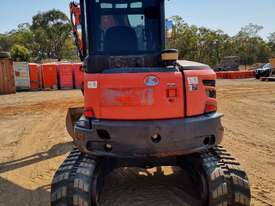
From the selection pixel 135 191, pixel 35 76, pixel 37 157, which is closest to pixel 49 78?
pixel 35 76

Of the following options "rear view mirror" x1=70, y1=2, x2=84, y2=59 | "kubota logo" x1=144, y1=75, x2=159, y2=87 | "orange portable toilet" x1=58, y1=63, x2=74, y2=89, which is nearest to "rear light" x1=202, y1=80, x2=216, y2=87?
"kubota logo" x1=144, y1=75, x2=159, y2=87

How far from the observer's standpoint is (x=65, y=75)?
2628 centimetres

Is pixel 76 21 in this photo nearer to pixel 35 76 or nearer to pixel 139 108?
pixel 139 108

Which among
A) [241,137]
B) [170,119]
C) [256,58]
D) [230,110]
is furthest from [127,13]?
[256,58]

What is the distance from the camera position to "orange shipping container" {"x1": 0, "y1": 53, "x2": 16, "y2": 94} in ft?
76.0

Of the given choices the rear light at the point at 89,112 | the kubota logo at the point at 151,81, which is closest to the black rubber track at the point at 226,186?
the kubota logo at the point at 151,81

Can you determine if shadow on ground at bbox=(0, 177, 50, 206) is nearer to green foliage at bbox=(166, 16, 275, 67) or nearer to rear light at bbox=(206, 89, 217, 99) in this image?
rear light at bbox=(206, 89, 217, 99)

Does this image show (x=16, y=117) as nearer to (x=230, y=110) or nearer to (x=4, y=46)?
(x=230, y=110)

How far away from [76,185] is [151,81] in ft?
4.81

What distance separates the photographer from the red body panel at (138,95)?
13.3 ft

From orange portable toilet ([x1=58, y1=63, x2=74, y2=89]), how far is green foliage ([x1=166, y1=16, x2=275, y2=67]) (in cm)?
1301

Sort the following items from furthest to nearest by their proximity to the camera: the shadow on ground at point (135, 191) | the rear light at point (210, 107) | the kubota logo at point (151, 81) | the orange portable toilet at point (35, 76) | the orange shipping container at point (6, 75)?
the orange portable toilet at point (35, 76)
the orange shipping container at point (6, 75)
the shadow on ground at point (135, 191)
the rear light at point (210, 107)
the kubota logo at point (151, 81)

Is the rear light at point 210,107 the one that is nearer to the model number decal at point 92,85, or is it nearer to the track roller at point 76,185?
the model number decal at point 92,85

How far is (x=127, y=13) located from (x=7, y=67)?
20.4 metres
